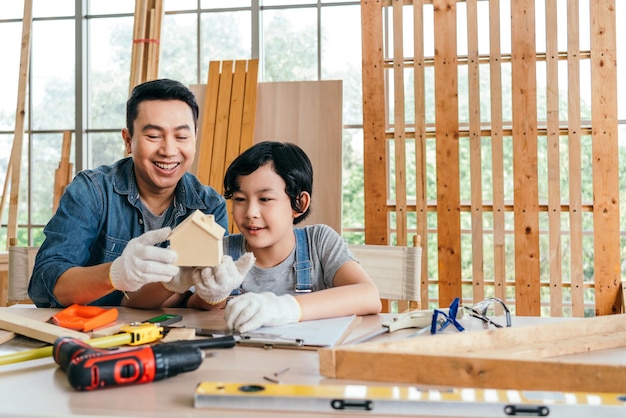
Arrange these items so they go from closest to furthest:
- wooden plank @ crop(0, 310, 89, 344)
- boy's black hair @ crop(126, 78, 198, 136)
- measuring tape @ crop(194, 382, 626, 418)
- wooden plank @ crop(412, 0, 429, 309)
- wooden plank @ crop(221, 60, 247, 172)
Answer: measuring tape @ crop(194, 382, 626, 418) → wooden plank @ crop(0, 310, 89, 344) → boy's black hair @ crop(126, 78, 198, 136) → wooden plank @ crop(221, 60, 247, 172) → wooden plank @ crop(412, 0, 429, 309)

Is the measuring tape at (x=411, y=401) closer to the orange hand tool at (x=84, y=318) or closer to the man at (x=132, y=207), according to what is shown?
the orange hand tool at (x=84, y=318)

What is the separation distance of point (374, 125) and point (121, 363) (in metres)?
3.77

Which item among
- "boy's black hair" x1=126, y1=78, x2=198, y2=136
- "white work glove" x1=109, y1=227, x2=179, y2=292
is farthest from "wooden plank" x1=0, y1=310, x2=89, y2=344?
"boy's black hair" x1=126, y1=78, x2=198, y2=136

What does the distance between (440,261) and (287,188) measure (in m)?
2.72

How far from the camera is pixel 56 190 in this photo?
5039 millimetres

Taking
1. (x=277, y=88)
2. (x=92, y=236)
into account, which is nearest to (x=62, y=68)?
(x=277, y=88)

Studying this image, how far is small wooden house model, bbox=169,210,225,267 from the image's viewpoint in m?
1.47

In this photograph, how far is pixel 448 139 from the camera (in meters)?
4.56

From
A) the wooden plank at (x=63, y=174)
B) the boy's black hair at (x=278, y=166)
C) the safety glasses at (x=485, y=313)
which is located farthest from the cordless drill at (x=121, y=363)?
the wooden plank at (x=63, y=174)

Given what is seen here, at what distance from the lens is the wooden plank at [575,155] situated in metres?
4.44

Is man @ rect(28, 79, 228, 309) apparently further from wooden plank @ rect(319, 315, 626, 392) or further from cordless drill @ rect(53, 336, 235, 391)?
wooden plank @ rect(319, 315, 626, 392)

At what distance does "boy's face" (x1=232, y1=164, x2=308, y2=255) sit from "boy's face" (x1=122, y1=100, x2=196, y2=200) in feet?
0.70

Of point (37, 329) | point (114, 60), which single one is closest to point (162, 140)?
point (37, 329)

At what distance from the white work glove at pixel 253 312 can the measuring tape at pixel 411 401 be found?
18.5 inches
